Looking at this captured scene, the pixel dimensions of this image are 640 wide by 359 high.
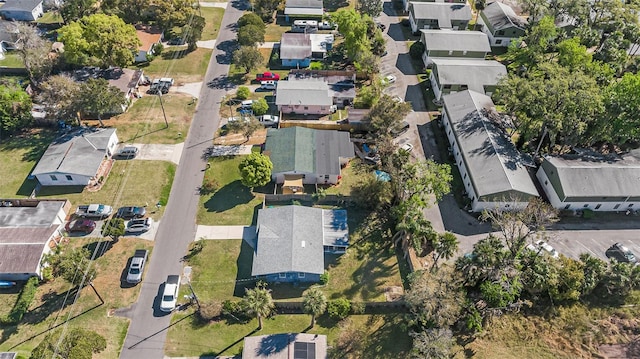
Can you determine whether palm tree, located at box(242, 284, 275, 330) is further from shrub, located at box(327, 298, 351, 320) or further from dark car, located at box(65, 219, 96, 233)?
dark car, located at box(65, 219, 96, 233)

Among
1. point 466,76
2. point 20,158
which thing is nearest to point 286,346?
point 20,158

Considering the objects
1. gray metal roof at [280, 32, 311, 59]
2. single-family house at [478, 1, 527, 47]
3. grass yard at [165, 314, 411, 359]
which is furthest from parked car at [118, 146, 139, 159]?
single-family house at [478, 1, 527, 47]

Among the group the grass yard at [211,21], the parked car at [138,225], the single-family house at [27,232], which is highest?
the grass yard at [211,21]

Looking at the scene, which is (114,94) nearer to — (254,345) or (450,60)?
(254,345)

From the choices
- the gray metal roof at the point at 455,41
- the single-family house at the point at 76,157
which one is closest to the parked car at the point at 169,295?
the single-family house at the point at 76,157

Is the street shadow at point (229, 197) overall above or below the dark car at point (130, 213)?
below

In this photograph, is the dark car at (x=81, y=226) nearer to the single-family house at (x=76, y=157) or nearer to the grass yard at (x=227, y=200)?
the single-family house at (x=76, y=157)
